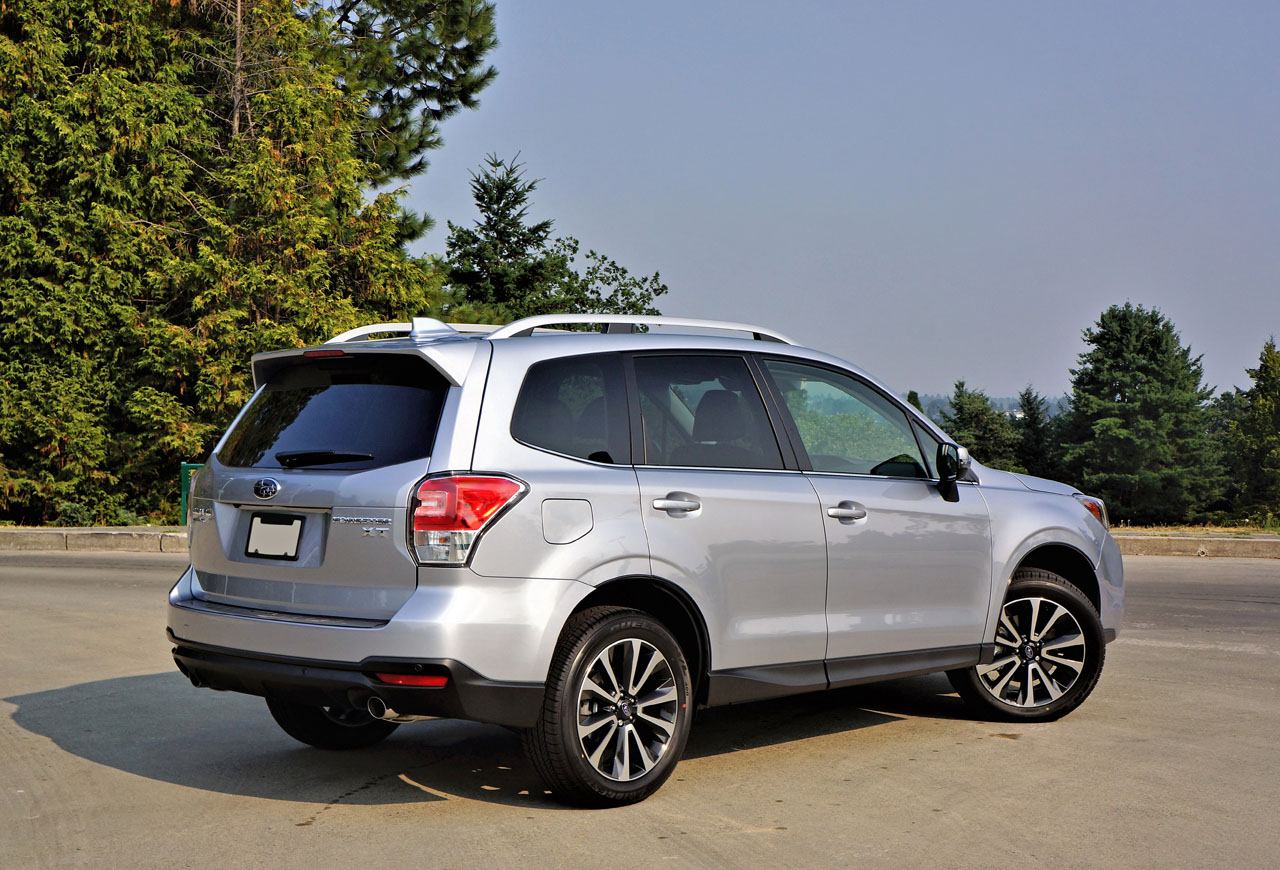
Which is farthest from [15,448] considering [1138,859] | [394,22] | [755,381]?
[1138,859]

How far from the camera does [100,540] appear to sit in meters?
18.5

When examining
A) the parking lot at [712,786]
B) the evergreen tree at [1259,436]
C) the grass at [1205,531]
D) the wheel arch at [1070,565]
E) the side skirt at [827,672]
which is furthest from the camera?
the evergreen tree at [1259,436]

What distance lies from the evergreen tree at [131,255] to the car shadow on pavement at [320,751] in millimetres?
16078

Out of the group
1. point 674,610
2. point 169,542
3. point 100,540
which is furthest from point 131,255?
point 674,610

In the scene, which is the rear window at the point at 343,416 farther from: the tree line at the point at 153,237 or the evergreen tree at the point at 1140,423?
the evergreen tree at the point at 1140,423

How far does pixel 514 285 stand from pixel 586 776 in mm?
39165

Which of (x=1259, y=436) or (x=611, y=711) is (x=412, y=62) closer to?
(x=611, y=711)

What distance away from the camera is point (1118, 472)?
6325 cm

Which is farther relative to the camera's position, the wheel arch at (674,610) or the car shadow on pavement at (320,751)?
the car shadow on pavement at (320,751)

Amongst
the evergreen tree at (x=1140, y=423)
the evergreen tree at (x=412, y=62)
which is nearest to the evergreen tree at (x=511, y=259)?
the evergreen tree at (x=412, y=62)

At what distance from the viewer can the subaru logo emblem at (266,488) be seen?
5113mm

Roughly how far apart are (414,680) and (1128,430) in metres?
62.8

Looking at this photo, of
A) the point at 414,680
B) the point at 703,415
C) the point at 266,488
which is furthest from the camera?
the point at 703,415

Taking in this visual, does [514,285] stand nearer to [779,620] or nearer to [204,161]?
[204,161]
